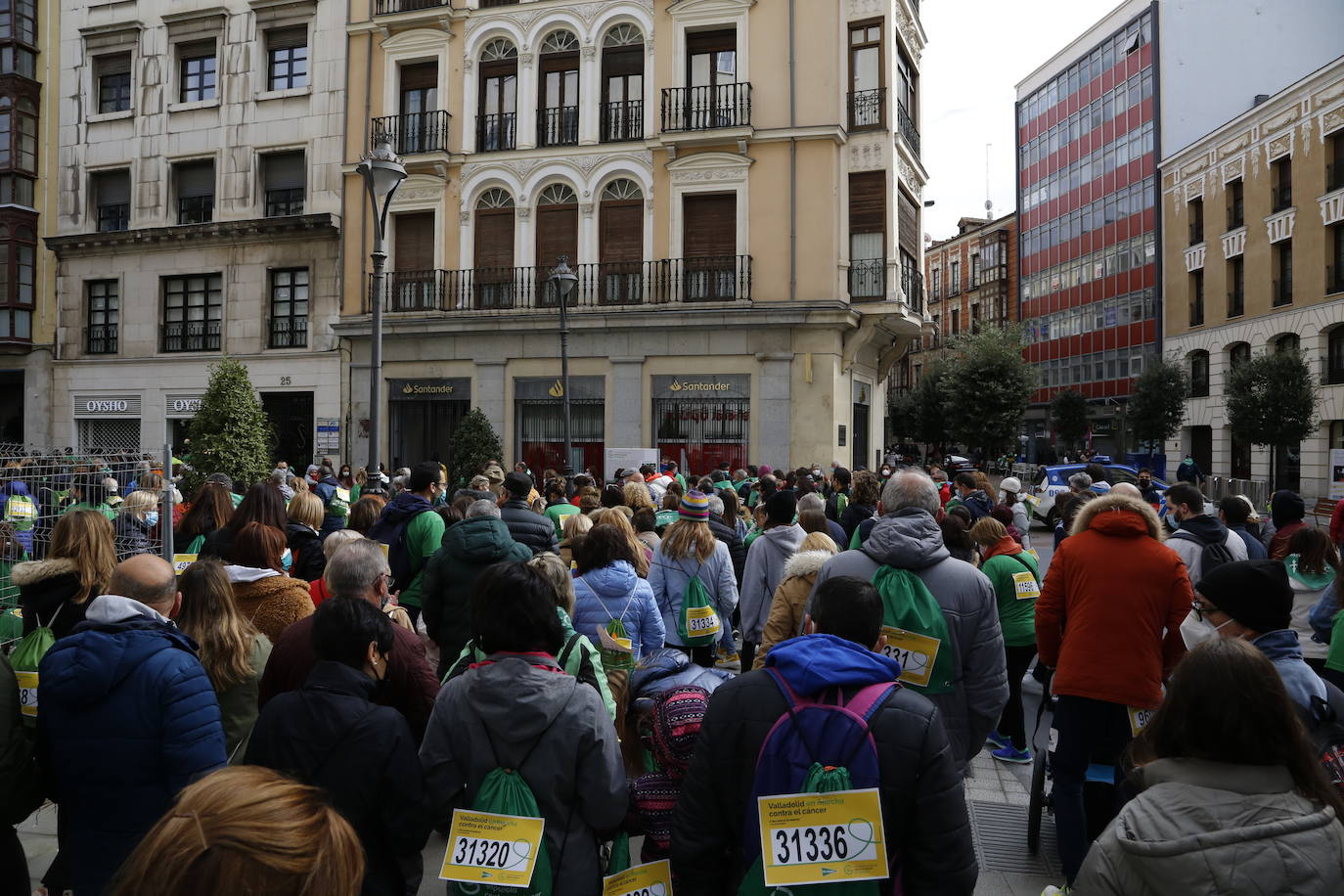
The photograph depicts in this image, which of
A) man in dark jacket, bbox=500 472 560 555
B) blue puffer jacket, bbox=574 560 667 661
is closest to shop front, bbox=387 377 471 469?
man in dark jacket, bbox=500 472 560 555

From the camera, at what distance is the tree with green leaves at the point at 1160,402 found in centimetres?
3716

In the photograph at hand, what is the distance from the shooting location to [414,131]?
23938 millimetres

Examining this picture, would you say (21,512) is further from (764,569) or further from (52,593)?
(764,569)

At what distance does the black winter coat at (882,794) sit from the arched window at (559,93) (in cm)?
2201

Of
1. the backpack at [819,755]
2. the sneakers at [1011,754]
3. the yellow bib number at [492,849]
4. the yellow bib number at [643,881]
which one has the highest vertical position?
the backpack at [819,755]

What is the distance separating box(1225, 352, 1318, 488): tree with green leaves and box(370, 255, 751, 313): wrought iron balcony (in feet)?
57.2

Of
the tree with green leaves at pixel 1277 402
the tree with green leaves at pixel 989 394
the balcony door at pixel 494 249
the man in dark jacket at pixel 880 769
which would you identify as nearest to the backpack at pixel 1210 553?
the man in dark jacket at pixel 880 769

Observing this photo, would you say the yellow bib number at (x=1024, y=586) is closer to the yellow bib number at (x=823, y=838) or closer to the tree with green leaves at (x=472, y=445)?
the yellow bib number at (x=823, y=838)

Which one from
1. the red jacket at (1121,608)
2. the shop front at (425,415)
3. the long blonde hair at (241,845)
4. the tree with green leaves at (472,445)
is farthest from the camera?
the shop front at (425,415)

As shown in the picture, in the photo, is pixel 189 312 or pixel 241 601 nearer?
pixel 241 601

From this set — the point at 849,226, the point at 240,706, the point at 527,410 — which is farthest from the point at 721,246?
the point at 240,706

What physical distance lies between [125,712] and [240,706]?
2.66 ft

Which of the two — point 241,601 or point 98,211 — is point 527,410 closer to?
point 98,211

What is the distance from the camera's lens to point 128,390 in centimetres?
2622
